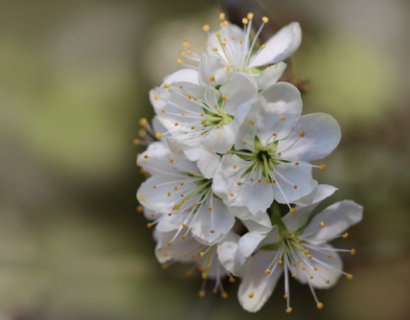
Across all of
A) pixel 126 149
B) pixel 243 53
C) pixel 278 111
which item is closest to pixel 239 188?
pixel 278 111

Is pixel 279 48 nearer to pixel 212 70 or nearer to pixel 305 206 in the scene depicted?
pixel 212 70

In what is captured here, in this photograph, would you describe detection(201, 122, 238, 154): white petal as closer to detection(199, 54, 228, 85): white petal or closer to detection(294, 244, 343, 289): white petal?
detection(199, 54, 228, 85): white petal

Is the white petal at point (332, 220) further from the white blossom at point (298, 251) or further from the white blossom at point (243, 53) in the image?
the white blossom at point (243, 53)

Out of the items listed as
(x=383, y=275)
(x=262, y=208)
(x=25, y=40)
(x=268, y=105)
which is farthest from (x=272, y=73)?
(x=25, y=40)

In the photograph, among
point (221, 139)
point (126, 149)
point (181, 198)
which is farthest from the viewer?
point (126, 149)

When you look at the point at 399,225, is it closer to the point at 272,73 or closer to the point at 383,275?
the point at 383,275
